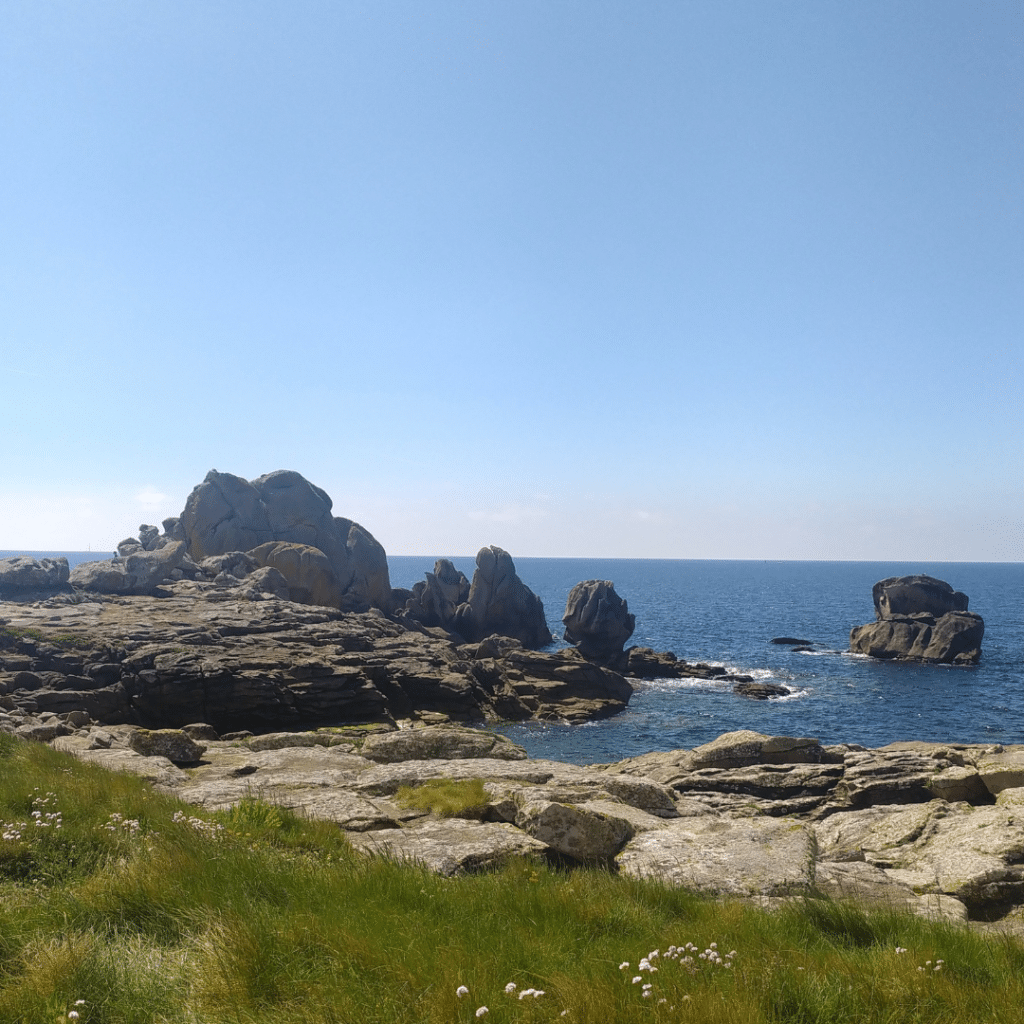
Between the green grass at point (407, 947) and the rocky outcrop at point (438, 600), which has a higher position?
the green grass at point (407, 947)

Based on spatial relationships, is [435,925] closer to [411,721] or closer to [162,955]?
[162,955]

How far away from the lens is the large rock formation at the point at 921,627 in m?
74.7

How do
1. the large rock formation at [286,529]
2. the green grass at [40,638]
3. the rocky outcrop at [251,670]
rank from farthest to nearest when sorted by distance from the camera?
the large rock formation at [286,529] → the green grass at [40,638] → the rocky outcrop at [251,670]

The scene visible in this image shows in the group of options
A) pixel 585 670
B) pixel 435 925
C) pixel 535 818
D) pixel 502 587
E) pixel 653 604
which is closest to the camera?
pixel 435 925

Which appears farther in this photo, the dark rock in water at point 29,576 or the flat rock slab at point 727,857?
the dark rock in water at point 29,576

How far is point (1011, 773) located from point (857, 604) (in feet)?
524

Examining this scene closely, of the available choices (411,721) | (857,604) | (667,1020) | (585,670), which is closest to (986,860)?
(667,1020)

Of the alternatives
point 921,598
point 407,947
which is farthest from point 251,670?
point 921,598

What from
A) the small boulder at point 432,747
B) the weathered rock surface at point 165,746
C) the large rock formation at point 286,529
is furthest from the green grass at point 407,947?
the large rock formation at point 286,529

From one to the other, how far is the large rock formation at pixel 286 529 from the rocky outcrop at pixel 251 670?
64.9 feet

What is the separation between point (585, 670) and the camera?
2291 inches

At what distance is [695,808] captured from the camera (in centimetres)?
1288

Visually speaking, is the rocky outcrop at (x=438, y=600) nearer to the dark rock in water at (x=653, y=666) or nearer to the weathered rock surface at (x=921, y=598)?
the dark rock in water at (x=653, y=666)

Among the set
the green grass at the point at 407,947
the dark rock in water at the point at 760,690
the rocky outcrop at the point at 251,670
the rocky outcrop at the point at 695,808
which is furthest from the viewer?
the dark rock in water at the point at 760,690
